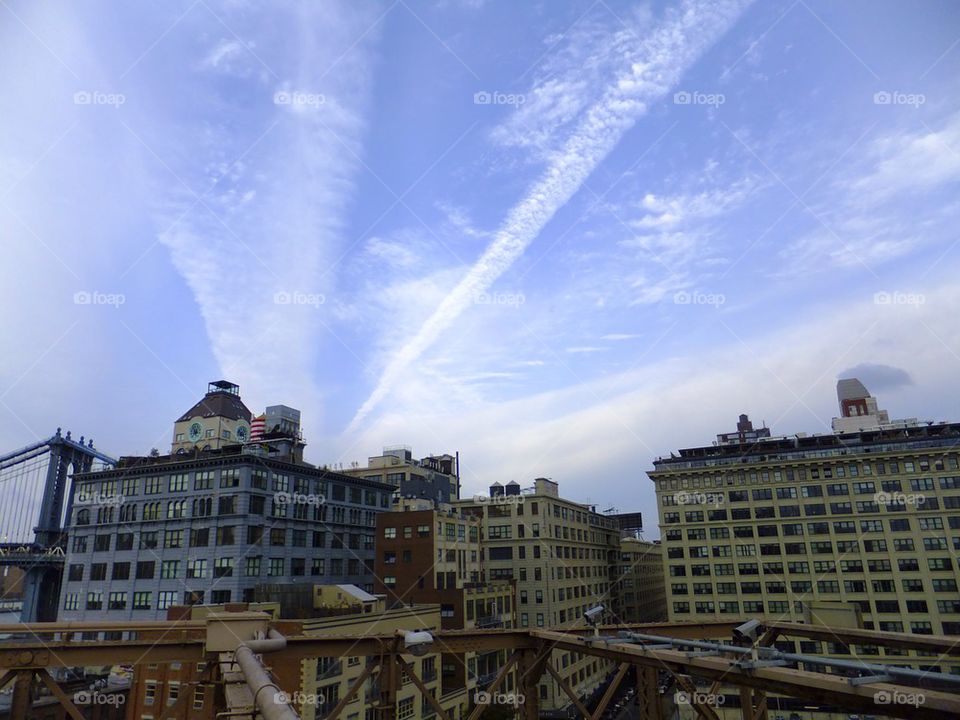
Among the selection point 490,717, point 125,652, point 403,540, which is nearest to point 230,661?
point 125,652

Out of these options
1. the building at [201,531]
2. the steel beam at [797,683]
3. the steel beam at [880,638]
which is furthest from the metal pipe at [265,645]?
the building at [201,531]

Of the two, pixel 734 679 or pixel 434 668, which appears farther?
pixel 434 668

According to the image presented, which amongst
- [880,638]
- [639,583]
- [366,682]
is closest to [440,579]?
[366,682]

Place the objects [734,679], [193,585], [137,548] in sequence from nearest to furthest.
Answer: [734,679] → [193,585] → [137,548]

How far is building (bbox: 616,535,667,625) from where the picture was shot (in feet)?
400

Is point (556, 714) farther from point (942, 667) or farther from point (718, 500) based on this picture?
point (942, 667)

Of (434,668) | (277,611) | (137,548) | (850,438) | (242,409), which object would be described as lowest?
(434,668)

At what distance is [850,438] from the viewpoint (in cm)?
8762

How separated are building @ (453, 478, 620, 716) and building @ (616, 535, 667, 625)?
85.4 ft

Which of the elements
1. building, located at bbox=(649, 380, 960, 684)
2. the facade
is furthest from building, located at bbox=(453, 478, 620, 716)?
the facade

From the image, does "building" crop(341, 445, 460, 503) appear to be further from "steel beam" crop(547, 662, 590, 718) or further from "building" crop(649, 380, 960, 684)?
"steel beam" crop(547, 662, 590, 718)

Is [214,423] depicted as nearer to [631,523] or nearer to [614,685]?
[614,685]

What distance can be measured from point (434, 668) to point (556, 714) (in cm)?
2343

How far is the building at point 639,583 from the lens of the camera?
400 ft
